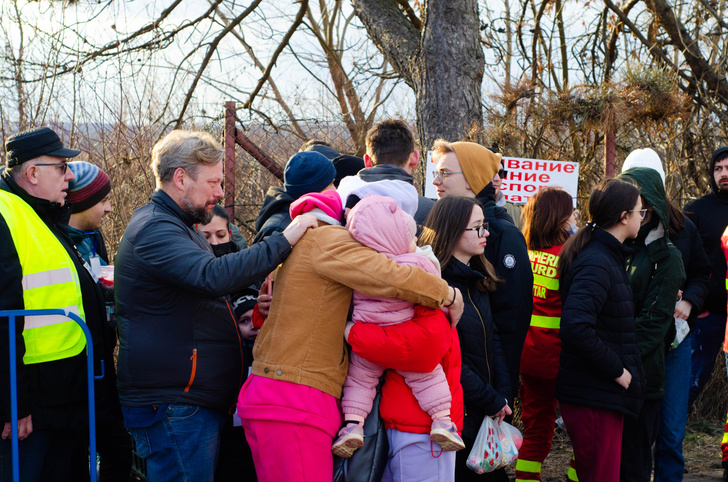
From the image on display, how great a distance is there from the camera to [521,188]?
4.97 m

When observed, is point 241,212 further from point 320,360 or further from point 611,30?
point 611,30

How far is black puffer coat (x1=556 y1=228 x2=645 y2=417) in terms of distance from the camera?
3010 millimetres

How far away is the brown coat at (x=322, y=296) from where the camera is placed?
2.19 meters

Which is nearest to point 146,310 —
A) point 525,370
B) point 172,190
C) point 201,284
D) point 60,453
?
point 201,284

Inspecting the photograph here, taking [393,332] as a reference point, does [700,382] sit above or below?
below

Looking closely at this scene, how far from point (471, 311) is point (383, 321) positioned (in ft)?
2.22

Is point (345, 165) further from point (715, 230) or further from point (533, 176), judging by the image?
point (715, 230)

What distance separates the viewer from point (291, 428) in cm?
219

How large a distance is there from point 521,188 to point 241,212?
233 centimetres

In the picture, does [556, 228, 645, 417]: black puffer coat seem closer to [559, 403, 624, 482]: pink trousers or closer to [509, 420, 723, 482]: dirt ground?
[559, 403, 624, 482]: pink trousers

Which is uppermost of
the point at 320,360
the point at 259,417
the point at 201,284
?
the point at 201,284

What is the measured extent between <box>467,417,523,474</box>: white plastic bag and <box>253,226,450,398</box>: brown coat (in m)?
0.78

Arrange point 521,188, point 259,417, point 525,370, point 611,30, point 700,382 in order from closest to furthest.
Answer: point 259,417, point 525,370, point 700,382, point 521,188, point 611,30

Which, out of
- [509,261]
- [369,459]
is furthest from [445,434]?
[509,261]
